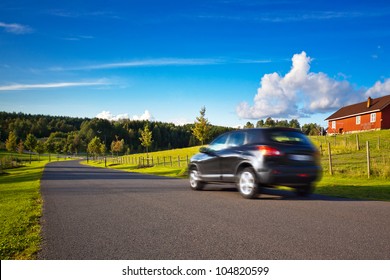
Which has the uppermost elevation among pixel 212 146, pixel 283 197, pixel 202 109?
pixel 202 109

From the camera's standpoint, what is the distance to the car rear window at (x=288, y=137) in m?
8.01

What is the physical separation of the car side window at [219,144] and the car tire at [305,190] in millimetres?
2487

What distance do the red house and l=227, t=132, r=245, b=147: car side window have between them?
49.0 meters

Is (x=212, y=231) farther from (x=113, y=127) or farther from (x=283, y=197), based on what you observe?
(x=113, y=127)

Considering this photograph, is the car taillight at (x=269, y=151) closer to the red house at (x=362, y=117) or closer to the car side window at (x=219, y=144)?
the car side window at (x=219, y=144)

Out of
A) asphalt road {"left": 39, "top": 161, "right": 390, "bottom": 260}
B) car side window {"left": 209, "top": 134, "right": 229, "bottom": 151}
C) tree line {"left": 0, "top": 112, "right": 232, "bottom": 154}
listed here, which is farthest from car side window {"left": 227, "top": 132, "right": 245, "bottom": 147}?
tree line {"left": 0, "top": 112, "right": 232, "bottom": 154}

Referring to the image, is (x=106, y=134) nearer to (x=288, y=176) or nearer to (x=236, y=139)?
(x=236, y=139)

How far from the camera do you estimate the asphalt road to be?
4031 millimetres

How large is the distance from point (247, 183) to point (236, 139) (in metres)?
1.38

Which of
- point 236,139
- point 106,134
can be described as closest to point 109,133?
point 106,134

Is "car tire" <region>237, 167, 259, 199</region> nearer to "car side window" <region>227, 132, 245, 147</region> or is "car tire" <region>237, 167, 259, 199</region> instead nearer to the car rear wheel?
"car side window" <region>227, 132, 245, 147</region>
